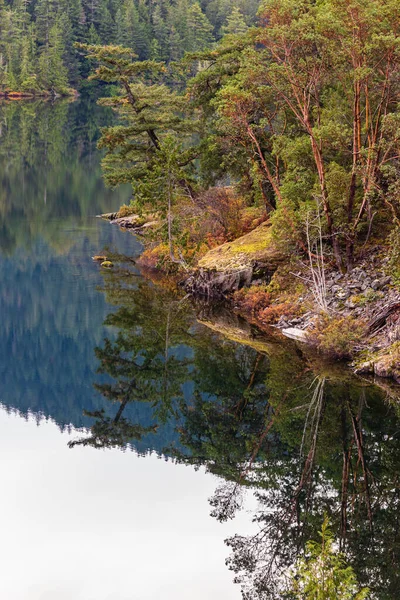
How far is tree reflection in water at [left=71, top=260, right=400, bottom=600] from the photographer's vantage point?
1521 cm

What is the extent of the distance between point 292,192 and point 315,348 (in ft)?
23.6

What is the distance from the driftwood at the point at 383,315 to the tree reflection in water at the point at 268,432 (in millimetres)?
2311

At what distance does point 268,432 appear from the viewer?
2073 cm

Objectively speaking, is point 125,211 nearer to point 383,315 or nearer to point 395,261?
point 395,261

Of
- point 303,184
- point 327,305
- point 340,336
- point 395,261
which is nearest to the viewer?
point 340,336

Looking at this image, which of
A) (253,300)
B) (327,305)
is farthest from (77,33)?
(327,305)

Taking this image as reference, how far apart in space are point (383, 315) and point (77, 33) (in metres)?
129

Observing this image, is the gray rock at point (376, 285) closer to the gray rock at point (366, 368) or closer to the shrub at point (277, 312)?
the shrub at point (277, 312)

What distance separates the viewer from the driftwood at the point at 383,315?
83.9 ft

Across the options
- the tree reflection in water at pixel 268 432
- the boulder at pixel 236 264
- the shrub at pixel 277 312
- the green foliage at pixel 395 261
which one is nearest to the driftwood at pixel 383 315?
the green foliage at pixel 395 261

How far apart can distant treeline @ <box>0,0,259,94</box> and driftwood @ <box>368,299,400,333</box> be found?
107 metres

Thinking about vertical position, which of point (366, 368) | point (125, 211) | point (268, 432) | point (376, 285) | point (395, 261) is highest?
point (125, 211)

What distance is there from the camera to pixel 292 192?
3114 centimetres

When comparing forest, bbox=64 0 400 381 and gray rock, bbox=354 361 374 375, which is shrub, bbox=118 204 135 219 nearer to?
forest, bbox=64 0 400 381
